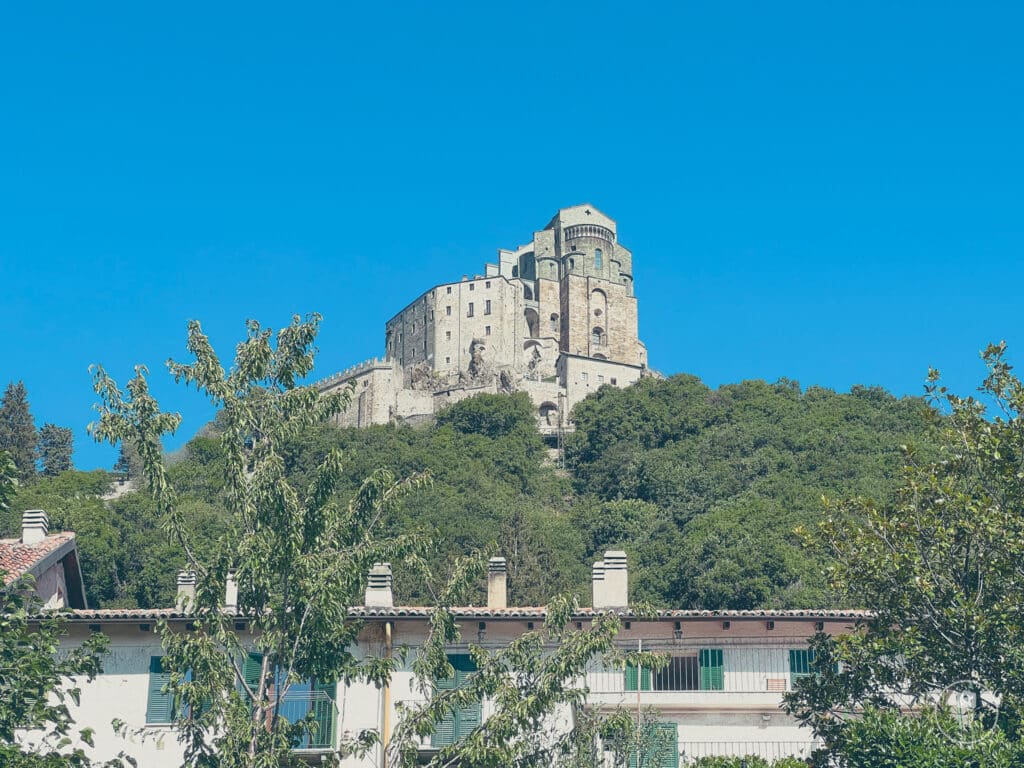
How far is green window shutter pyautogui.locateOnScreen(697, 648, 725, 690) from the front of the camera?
91.2ft

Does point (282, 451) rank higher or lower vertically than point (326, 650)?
higher

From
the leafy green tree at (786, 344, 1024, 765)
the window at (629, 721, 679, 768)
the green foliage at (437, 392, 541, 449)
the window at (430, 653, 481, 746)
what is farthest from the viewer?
the green foliage at (437, 392, 541, 449)

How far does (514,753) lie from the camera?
19953mm

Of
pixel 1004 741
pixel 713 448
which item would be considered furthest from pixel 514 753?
pixel 713 448

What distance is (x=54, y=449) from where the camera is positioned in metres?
100

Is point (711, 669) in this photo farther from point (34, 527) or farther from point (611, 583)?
point (34, 527)

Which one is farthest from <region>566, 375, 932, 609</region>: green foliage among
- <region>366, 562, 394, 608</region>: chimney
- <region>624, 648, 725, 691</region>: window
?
<region>366, 562, 394, 608</region>: chimney

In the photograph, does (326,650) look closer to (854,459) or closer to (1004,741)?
(1004,741)

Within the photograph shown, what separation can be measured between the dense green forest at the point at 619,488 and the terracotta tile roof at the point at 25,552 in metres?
26.2

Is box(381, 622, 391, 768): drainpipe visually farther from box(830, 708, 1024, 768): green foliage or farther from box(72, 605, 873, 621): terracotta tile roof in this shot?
box(830, 708, 1024, 768): green foliage

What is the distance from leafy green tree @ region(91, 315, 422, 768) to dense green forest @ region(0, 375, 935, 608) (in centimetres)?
3439

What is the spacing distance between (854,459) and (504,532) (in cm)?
2418

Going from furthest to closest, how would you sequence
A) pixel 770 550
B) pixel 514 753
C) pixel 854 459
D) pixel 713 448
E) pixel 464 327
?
1. pixel 464 327
2. pixel 713 448
3. pixel 854 459
4. pixel 770 550
5. pixel 514 753

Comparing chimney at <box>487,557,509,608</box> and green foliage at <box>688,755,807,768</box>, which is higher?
chimney at <box>487,557,509,608</box>
